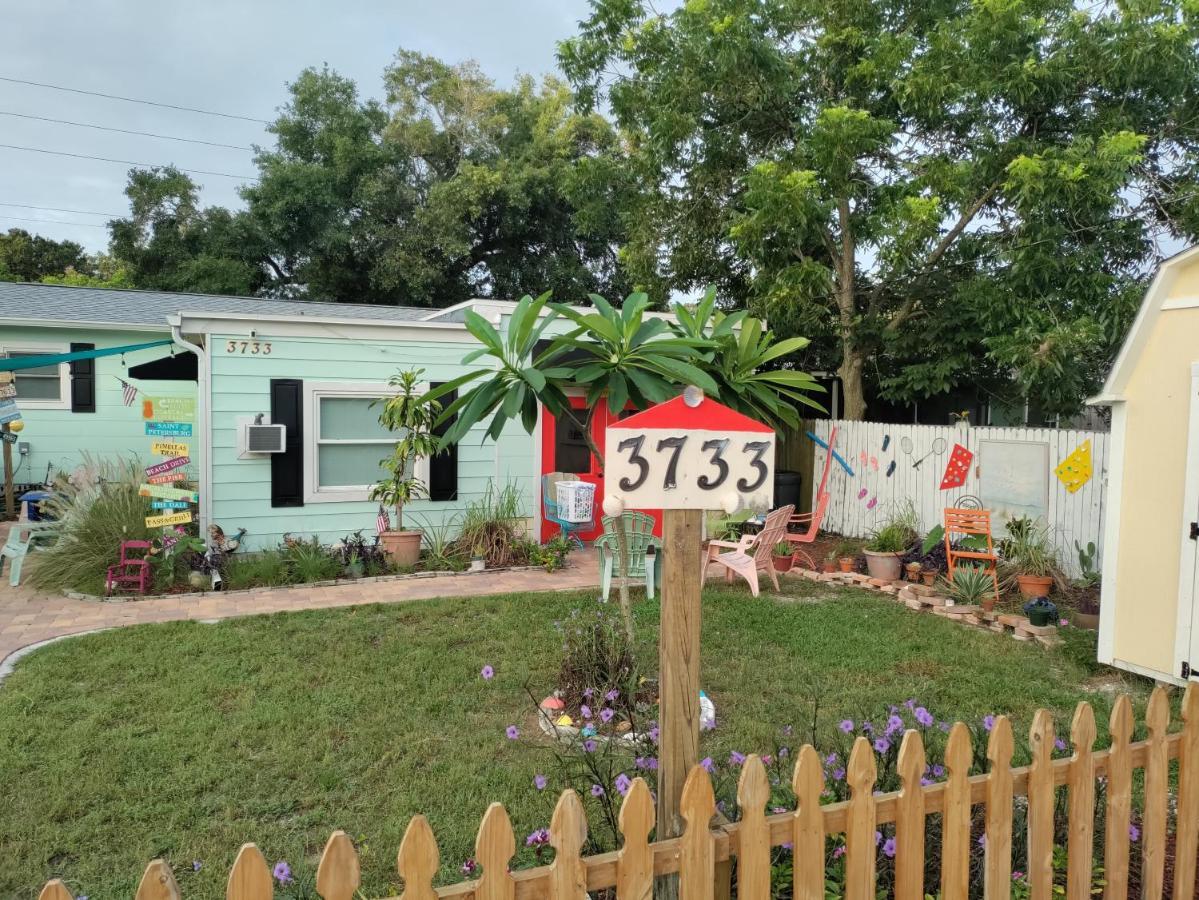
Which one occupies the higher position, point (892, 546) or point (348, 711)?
point (892, 546)

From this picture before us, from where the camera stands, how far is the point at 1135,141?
28.1 feet

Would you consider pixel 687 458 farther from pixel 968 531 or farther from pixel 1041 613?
pixel 968 531

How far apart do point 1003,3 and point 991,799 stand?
33.1 ft

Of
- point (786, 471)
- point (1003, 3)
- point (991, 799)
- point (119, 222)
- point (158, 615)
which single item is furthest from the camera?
point (119, 222)

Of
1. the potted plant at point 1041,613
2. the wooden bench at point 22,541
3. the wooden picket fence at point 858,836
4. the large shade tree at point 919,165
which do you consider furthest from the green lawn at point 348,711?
the large shade tree at point 919,165

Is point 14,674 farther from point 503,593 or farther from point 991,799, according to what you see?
point 991,799

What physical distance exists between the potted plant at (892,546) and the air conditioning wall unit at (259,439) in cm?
652

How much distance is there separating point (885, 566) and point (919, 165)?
5.77 metres

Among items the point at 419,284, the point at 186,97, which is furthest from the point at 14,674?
the point at 186,97

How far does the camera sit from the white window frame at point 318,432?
899 centimetres

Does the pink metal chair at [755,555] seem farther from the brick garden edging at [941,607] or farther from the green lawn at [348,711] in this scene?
the brick garden edging at [941,607]

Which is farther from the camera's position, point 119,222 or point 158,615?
point 119,222

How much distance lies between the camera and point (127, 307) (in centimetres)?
1330

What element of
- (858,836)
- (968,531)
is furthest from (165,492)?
(968,531)
